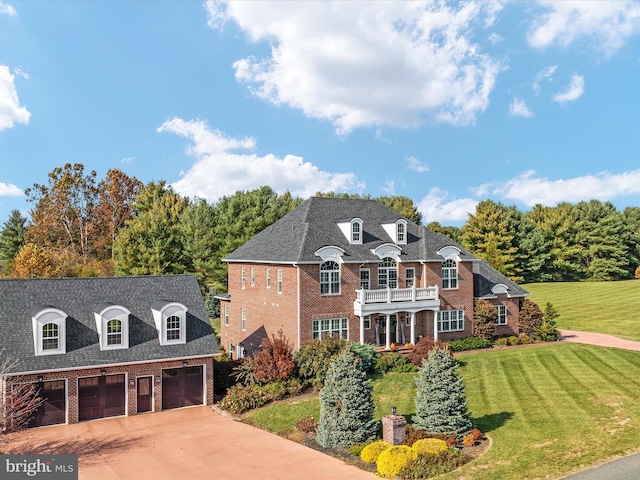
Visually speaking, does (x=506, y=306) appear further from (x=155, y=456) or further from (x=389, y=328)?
(x=155, y=456)

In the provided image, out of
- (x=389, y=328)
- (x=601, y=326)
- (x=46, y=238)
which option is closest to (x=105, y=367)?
(x=389, y=328)

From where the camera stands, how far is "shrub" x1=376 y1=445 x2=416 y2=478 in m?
18.0

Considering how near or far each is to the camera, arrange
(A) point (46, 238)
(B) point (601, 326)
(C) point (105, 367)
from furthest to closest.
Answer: (A) point (46, 238), (B) point (601, 326), (C) point (105, 367)

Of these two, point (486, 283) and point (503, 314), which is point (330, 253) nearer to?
point (486, 283)

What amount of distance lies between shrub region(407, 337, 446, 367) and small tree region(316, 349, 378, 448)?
12.5 meters

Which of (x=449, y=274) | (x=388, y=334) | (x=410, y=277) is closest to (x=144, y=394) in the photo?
(x=388, y=334)

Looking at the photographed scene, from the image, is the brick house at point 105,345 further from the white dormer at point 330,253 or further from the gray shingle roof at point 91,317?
the white dormer at point 330,253

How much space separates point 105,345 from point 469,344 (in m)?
24.8

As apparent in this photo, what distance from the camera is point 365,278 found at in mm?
36969

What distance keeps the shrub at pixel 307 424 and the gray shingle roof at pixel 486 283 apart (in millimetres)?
22967

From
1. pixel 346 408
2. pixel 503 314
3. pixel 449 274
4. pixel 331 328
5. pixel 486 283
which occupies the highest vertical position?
pixel 449 274

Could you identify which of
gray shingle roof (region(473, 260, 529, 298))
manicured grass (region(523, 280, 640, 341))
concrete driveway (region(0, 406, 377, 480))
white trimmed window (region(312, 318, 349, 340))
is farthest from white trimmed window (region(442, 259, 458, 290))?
concrete driveway (region(0, 406, 377, 480))

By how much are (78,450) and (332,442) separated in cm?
1043

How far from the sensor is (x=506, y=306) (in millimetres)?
43438
